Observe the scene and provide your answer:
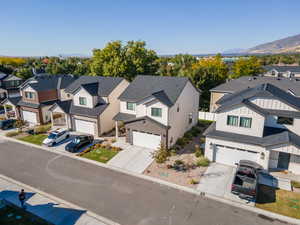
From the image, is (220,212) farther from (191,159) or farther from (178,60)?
(178,60)

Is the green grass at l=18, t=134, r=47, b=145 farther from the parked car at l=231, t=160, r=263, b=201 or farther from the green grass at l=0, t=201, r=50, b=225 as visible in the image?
the parked car at l=231, t=160, r=263, b=201

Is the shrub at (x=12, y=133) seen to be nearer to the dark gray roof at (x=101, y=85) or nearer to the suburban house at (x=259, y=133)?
the dark gray roof at (x=101, y=85)

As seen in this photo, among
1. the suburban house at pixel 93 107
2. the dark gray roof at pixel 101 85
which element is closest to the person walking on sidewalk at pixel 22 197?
the suburban house at pixel 93 107

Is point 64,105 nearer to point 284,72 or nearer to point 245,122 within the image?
point 245,122

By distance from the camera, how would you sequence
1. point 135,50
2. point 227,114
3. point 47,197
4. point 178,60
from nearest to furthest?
point 47,197 → point 227,114 → point 135,50 → point 178,60

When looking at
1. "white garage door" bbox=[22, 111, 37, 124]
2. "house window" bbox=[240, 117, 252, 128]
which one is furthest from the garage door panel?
"house window" bbox=[240, 117, 252, 128]

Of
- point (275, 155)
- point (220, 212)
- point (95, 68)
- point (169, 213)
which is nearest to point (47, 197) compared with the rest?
point (169, 213)
